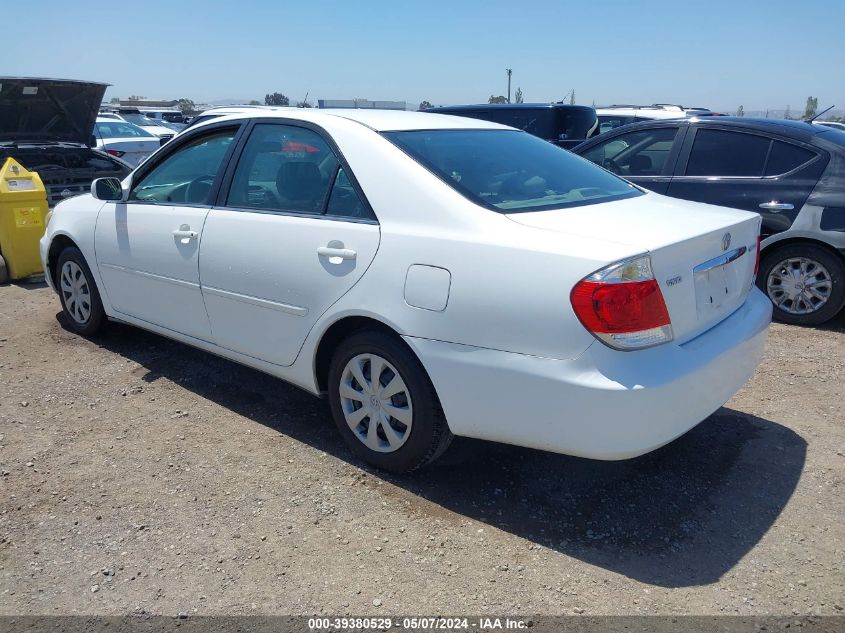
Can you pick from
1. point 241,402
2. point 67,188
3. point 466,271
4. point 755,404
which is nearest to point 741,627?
point 466,271

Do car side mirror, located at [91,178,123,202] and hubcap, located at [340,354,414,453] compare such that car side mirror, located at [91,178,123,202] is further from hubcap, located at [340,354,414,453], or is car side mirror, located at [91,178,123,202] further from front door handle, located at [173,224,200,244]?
hubcap, located at [340,354,414,453]

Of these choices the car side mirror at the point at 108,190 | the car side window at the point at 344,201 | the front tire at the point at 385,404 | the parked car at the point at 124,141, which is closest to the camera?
the front tire at the point at 385,404

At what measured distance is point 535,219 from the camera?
300 cm

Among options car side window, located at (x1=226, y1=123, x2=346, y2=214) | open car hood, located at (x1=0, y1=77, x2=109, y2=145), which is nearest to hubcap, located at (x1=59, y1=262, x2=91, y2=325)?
car side window, located at (x1=226, y1=123, x2=346, y2=214)

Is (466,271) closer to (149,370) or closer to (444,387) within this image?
(444,387)

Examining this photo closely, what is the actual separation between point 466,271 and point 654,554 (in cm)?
134

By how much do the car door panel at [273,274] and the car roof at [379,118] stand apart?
21.6 inches

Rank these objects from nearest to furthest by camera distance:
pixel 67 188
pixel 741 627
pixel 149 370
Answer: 1. pixel 741 627
2. pixel 149 370
3. pixel 67 188

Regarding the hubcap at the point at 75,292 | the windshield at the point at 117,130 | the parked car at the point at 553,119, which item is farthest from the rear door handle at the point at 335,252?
the windshield at the point at 117,130

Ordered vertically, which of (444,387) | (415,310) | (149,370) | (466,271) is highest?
(466,271)

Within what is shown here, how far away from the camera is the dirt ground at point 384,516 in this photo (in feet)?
8.61

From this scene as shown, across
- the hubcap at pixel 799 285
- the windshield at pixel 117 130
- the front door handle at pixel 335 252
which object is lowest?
the hubcap at pixel 799 285

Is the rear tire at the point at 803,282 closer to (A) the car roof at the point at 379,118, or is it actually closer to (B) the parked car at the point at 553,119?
(A) the car roof at the point at 379,118

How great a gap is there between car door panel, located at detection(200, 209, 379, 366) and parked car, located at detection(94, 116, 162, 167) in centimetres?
1051
